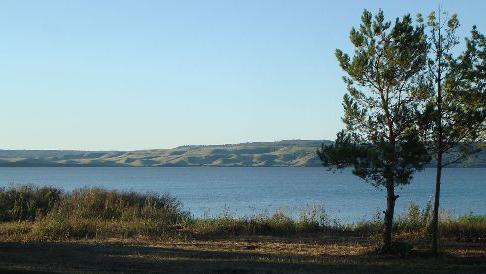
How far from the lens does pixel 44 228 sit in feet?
77.4

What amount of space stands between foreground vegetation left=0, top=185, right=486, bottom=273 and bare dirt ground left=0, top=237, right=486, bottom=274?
0.08 feet

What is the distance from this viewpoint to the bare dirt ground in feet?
50.4

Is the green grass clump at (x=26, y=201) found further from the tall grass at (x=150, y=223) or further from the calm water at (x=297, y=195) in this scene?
the calm water at (x=297, y=195)

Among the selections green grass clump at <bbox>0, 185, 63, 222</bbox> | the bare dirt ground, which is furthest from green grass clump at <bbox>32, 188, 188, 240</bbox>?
the bare dirt ground

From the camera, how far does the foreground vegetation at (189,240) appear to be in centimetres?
1619

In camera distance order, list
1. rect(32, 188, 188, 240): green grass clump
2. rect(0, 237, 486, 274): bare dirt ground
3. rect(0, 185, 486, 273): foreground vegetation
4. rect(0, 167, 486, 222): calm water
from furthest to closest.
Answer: rect(0, 167, 486, 222): calm water < rect(32, 188, 188, 240): green grass clump < rect(0, 185, 486, 273): foreground vegetation < rect(0, 237, 486, 274): bare dirt ground

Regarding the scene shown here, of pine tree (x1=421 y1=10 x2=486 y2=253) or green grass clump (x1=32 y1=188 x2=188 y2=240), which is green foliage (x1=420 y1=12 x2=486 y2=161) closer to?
pine tree (x1=421 y1=10 x2=486 y2=253)

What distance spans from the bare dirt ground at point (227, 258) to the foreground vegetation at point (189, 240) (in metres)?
0.02

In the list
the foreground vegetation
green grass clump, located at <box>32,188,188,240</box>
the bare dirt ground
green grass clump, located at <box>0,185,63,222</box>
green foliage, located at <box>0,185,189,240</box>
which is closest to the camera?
the bare dirt ground

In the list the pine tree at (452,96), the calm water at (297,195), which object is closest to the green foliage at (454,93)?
the pine tree at (452,96)

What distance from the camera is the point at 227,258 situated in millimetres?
17656

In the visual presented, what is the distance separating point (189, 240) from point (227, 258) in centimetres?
547

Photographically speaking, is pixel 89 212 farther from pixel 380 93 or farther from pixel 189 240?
pixel 380 93

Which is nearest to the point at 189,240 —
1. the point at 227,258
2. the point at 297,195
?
the point at 227,258
